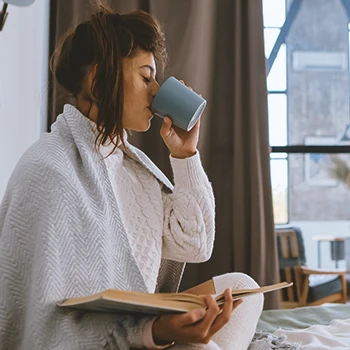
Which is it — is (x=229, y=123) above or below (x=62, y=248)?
above

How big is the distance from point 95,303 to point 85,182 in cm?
34

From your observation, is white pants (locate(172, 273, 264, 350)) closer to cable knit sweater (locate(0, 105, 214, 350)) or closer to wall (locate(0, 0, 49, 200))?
cable knit sweater (locate(0, 105, 214, 350))

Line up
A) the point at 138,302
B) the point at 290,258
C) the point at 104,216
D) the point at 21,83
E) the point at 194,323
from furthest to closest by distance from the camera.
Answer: the point at 290,258
the point at 21,83
the point at 104,216
the point at 194,323
the point at 138,302

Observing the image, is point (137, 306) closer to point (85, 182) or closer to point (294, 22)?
point (85, 182)

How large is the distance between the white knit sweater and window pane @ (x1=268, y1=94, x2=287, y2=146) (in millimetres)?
1870

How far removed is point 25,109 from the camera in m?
2.09

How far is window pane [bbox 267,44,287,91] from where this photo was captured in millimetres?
3287

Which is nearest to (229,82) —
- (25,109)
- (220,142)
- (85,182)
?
(220,142)

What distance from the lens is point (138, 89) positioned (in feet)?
4.23

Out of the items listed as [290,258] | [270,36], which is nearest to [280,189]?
[290,258]

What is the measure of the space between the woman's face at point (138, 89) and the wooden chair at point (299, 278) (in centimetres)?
200

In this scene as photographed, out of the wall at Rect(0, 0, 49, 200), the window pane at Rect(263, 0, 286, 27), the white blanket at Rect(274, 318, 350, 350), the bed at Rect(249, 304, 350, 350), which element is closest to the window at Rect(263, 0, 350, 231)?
the window pane at Rect(263, 0, 286, 27)

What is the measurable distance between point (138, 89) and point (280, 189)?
2.13 m

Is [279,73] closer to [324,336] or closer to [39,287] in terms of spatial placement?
[324,336]
